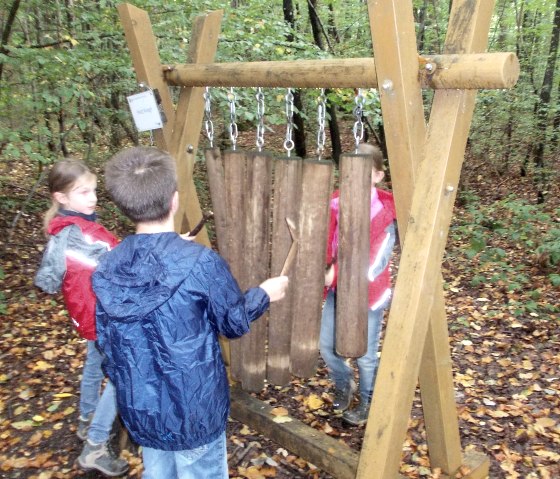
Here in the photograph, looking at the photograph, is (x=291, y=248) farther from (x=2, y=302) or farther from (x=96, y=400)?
(x=2, y=302)

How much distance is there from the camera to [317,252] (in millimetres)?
2330

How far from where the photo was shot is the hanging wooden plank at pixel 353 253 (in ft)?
6.93

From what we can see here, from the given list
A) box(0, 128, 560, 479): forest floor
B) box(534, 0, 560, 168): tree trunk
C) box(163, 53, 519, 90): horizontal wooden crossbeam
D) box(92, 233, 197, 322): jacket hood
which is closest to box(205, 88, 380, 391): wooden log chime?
box(163, 53, 519, 90): horizontal wooden crossbeam

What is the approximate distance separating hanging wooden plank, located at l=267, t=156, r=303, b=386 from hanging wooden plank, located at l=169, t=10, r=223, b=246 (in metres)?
0.85

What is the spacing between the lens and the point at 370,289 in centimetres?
284

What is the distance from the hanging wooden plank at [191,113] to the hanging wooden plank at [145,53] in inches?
2.8

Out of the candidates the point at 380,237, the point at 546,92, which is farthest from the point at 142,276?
the point at 546,92

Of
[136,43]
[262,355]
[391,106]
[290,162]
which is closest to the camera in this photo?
[391,106]

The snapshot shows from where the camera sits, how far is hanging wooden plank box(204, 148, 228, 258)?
8.73 ft

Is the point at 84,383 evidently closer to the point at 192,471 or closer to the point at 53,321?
the point at 192,471

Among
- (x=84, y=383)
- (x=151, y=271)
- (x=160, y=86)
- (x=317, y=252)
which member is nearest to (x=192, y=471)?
(x=151, y=271)

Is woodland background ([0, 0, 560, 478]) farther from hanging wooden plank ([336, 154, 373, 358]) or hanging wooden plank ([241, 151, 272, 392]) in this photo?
hanging wooden plank ([336, 154, 373, 358])

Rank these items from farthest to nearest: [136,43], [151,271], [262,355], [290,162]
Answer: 1. [136,43]
2. [262,355]
3. [290,162]
4. [151,271]

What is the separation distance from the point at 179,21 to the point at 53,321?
12.1 ft
